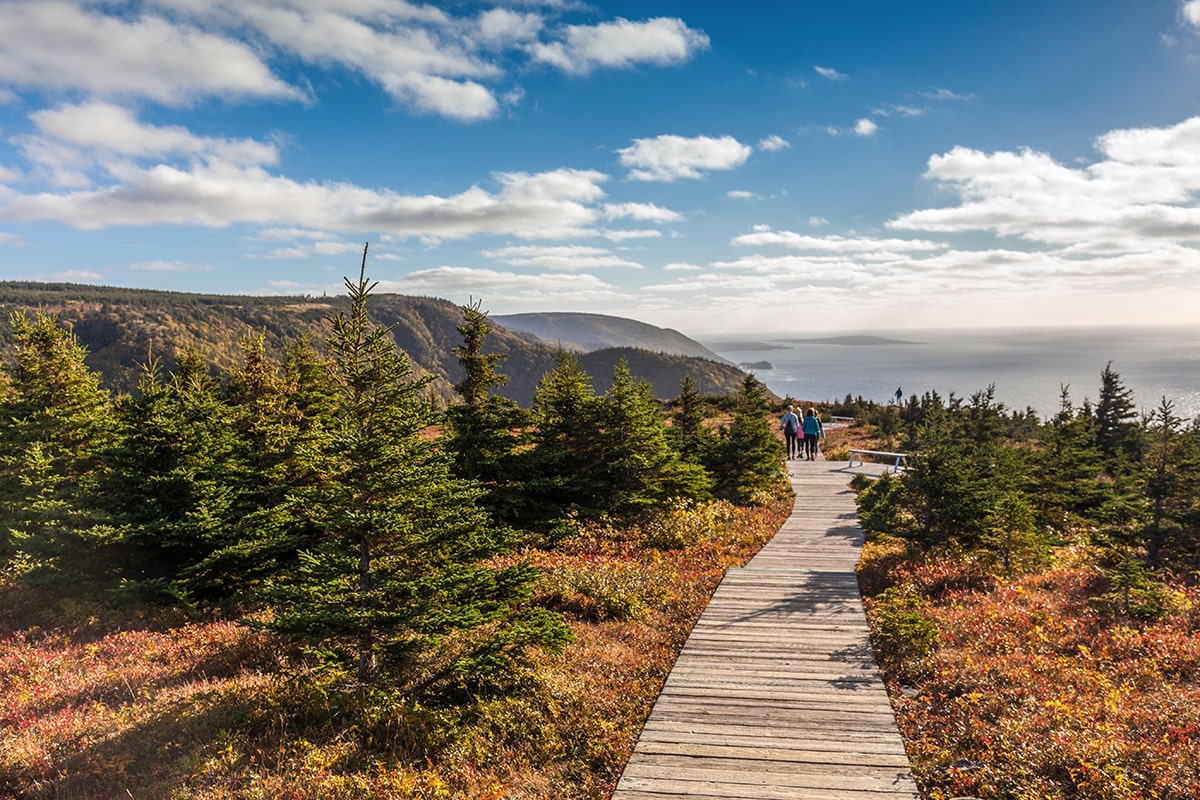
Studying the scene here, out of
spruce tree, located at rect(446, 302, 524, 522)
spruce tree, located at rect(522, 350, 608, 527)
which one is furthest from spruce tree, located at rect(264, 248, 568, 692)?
spruce tree, located at rect(522, 350, 608, 527)

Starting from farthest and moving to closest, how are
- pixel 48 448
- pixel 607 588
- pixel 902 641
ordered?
pixel 48 448, pixel 607 588, pixel 902 641

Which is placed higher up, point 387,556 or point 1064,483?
point 1064,483

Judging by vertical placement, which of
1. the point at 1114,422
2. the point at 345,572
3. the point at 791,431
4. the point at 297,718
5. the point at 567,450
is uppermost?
the point at 1114,422

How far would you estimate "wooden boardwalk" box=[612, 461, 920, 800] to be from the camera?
555 cm

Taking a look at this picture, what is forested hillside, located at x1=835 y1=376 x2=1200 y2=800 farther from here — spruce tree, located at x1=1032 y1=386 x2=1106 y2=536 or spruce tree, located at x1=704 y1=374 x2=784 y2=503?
spruce tree, located at x1=704 y1=374 x2=784 y2=503

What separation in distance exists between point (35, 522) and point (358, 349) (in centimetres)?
1183

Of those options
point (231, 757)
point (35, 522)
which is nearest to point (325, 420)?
point (35, 522)

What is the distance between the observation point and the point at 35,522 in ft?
41.9

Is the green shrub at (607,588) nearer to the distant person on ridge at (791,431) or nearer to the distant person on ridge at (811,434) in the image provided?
the distant person on ridge at (811,434)

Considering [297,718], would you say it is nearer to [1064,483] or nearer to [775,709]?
[775,709]

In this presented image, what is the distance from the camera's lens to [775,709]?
22.4 ft

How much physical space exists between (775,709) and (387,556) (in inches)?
212

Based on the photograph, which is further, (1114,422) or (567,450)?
(1114,422)

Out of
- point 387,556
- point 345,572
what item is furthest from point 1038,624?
point 345,572
